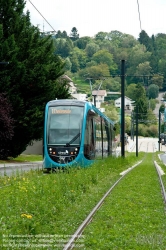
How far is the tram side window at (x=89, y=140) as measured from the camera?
2645 cm

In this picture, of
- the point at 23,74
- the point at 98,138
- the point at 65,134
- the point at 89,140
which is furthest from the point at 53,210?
the point at 23,74

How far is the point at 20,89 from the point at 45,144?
2178cm

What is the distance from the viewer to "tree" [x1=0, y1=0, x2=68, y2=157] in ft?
145

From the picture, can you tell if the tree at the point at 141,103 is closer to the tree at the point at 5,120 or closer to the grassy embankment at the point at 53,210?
the tree at the point at 5,120

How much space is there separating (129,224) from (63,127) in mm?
14310

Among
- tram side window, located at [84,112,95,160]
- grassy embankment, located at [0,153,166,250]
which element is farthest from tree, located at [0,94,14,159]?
grassy embankment, located at [0,153,166,250]

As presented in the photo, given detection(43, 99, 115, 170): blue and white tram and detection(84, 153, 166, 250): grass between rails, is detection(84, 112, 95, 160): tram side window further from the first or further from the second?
detection(84, 153, 166, 250): grass between rails

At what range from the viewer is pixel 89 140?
27.2 metres

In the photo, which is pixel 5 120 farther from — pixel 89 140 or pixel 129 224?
pixel 129 224

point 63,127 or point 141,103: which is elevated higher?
point 141,103

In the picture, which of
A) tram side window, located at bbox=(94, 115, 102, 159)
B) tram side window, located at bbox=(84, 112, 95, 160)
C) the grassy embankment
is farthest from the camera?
tram side window, located at bbox=(94, 115, 102, 159)

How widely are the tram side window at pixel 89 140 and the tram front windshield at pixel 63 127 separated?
0.59 meters

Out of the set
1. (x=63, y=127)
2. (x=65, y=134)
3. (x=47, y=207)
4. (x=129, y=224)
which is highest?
(x=63, y=127)

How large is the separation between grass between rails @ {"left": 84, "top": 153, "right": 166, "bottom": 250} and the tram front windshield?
818 cm
